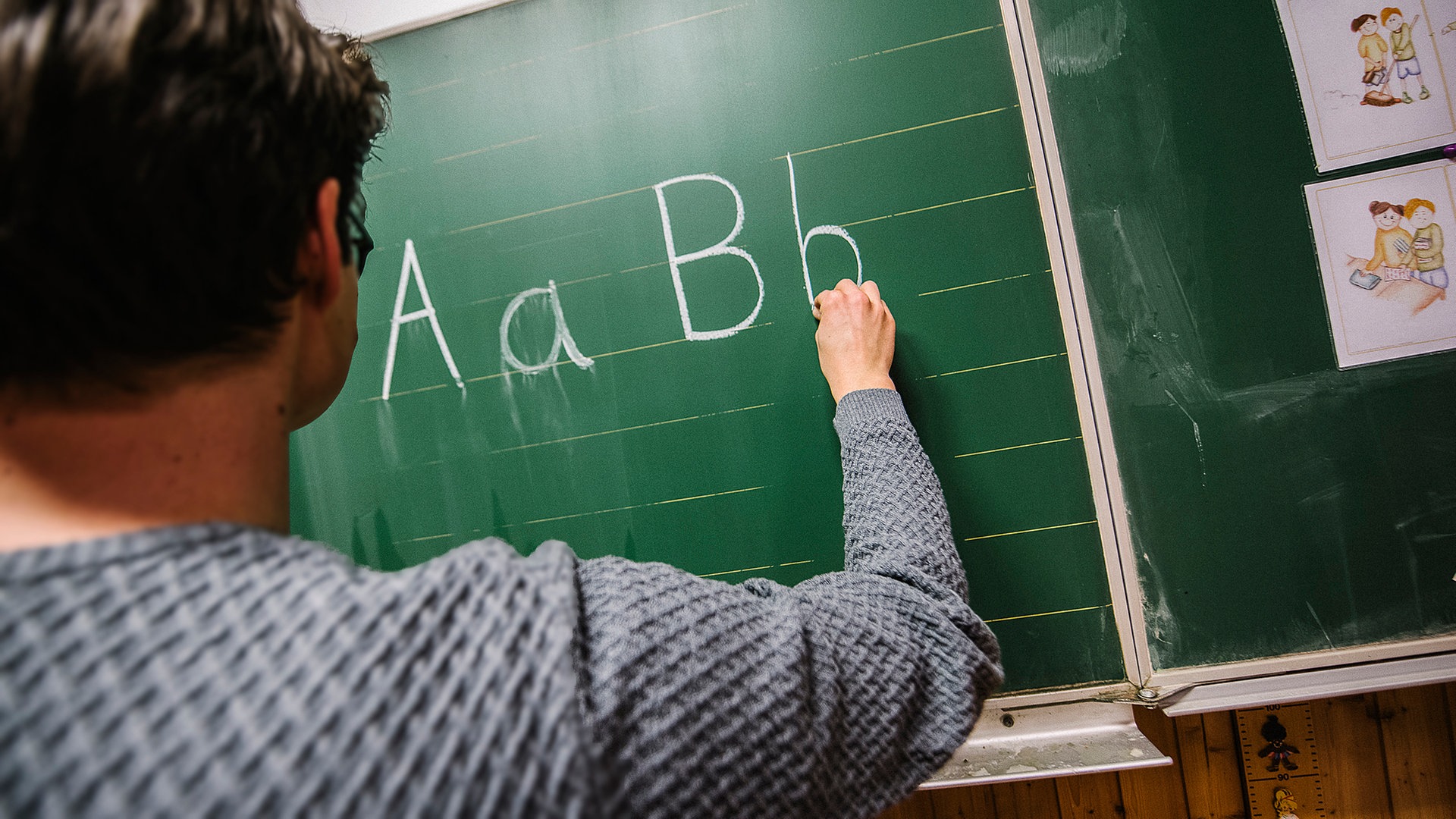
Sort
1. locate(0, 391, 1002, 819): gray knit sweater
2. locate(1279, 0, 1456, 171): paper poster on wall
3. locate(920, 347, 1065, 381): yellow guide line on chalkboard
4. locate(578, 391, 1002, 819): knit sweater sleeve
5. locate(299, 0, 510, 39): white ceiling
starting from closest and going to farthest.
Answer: locate(0, 391, 1002, 819): gray knit sweater, locate(578, 391, 1002, 819): knit sweater sleeve, locate(1279, 0, 1456, 171): paper poster on wall, locate(920, 347, 1065, 381): yellow guide line on chalkboard, locate(299, 0, 510, 39): white ceiling

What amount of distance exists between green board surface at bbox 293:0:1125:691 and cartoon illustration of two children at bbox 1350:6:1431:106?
0.41 metres

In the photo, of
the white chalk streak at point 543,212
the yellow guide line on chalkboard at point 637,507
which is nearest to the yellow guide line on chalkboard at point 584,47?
the white chalk streak at point 543,212

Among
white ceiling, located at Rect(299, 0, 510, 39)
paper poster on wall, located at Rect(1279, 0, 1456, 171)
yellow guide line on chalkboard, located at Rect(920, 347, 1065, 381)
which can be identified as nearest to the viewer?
paper poster on wall, located at Rect(1279, 0, 1456, 171)

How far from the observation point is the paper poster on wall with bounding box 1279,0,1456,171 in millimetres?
815

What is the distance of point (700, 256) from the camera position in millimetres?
982

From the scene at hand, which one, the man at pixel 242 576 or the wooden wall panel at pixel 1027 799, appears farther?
the wooden wall panel at pixel 1027 799

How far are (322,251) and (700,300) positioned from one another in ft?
1.81

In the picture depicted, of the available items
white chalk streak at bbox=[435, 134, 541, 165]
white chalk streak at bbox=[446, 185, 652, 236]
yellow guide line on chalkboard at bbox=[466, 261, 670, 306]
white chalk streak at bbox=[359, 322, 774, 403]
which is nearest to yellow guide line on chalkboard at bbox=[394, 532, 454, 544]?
white chalk streak at bbox=[359, 322, 774, 403]

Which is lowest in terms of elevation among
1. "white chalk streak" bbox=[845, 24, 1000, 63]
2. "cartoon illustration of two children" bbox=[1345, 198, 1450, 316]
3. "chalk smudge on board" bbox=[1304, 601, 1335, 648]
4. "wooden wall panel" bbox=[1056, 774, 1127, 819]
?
"wooden wall panel" bbox=[1056, 774, 1127, 819]

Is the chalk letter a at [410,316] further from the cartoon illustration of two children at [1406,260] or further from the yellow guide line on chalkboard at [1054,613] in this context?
the cartoon illustration of two children at [1406,260]

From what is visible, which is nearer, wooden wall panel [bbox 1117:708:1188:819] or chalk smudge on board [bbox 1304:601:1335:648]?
chalk smudge on board [bbox 1304:601:1335:648]

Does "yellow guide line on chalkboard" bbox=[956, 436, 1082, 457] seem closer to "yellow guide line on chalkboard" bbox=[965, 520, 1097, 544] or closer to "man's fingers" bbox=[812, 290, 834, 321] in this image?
"yellow guide line on chalkboard" bbox=[965, 520, 1097, 544]

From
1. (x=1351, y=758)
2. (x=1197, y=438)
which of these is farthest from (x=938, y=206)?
(x=1351, y=758)

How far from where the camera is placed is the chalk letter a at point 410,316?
3.46 feet
